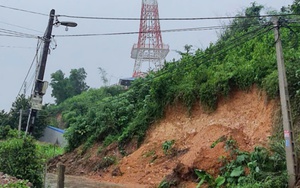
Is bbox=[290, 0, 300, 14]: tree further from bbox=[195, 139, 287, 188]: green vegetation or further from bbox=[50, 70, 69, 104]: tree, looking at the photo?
bbox=[50, 70, 69, 104]: tree

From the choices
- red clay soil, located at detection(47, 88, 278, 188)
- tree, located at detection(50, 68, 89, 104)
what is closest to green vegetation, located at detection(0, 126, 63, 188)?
red clay soil, located at detection(47, 88, 278, 188)

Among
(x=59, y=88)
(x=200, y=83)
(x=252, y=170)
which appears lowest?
(x=252, y=170)

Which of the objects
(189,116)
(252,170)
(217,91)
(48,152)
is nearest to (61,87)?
(48,152)

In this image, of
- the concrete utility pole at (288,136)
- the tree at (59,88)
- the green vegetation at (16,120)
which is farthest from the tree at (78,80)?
the concrete utility pole at (288,136)

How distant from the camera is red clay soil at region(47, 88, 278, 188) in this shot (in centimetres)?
1265

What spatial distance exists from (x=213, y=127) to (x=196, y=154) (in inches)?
84.8

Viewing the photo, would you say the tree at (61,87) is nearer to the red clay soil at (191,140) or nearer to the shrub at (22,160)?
the red clay soil at (191,140)

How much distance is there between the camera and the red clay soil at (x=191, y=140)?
1265 centimetres

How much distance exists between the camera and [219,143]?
13289 mm

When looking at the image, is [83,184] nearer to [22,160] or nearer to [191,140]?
[22,160]

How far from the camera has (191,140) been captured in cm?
1567

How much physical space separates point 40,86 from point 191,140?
6.93 meters

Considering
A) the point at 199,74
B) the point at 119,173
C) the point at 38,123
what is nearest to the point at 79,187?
the point at 119,173

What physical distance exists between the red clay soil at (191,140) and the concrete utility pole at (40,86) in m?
4.80
